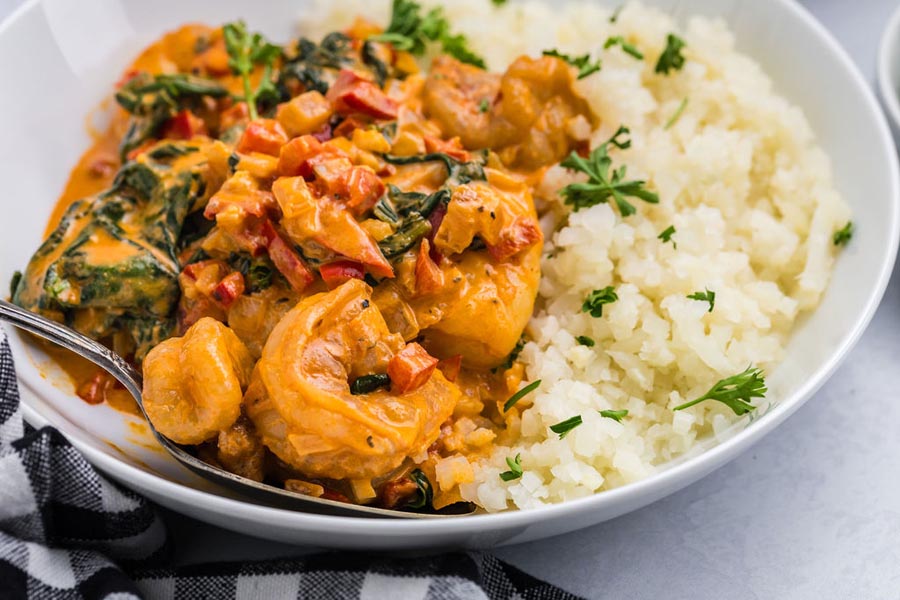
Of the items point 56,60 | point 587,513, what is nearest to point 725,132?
point 587,513

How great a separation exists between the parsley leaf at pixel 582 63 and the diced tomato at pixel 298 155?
1545 mm

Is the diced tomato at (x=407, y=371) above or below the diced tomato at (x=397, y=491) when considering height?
above

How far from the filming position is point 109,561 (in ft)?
10.8

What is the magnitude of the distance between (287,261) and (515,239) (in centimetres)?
98

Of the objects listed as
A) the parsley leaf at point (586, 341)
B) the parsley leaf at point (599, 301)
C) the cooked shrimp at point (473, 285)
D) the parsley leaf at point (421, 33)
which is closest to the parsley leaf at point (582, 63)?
the parsley leaf at point (421, 33)

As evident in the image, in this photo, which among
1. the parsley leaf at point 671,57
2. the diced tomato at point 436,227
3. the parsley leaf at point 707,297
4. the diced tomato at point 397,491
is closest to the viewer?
the diced tomato at point 397,491

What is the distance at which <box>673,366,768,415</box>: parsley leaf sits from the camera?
3.53 meters

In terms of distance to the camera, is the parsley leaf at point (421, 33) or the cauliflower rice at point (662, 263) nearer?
the cauliflower rice at point (662, 263)

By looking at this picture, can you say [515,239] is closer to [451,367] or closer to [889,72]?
[451,367]

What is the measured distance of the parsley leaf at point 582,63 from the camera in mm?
4594

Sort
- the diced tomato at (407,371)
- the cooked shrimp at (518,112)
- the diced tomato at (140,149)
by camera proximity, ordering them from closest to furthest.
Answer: the diced tomato at (407,371)
the cooked shrimp at (518,112)
the diced tomato at (140,149)

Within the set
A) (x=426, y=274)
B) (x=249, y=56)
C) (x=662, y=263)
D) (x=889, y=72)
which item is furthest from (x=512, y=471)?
(x=889, y=72)

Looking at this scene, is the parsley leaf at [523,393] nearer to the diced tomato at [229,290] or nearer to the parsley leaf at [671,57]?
the diced tomato at [229,290]

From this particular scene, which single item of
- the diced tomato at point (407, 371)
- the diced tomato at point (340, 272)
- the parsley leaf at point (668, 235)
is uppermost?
the diced tomato at point (340, 272)
